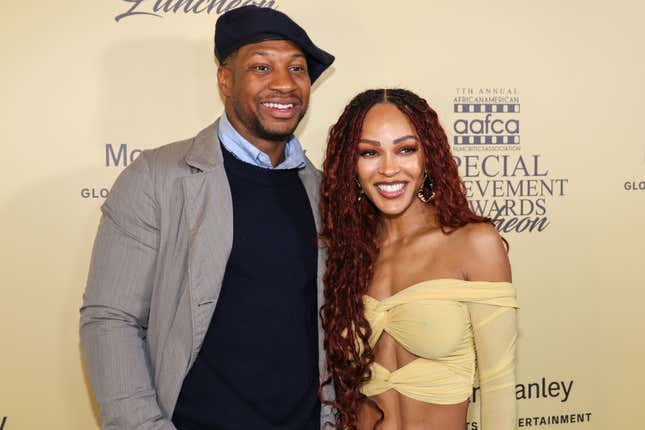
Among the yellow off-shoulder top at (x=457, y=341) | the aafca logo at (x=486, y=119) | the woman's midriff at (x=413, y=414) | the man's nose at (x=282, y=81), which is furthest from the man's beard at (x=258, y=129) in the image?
the aafca logo at (x=486, y=119)

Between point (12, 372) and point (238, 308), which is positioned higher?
point (238, 308)

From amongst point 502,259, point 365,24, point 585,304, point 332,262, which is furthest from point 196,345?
point 585,304

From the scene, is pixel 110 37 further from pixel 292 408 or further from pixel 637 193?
pixel 637 193

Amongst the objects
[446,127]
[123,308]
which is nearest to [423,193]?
[446,127]

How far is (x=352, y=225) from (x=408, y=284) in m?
0.25

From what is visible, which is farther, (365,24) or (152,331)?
(365,24)

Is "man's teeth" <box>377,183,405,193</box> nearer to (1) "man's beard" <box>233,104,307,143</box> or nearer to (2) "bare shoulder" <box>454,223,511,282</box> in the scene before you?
(2) "bare shoulder" <box>454,223,511,282</box>

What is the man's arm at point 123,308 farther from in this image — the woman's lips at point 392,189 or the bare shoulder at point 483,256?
the bare shoulder at point 483,256

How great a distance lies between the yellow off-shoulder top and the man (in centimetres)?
27

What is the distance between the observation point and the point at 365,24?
2615 millimetres

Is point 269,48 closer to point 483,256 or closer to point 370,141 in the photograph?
point 370,141

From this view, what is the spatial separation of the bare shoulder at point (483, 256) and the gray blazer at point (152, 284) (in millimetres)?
629

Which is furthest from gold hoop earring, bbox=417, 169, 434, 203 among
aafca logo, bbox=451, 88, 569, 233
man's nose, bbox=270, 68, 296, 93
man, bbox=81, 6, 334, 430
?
aafca logo, bbox=451, 88, 569, 233

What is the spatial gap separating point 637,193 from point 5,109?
2.44 metres
